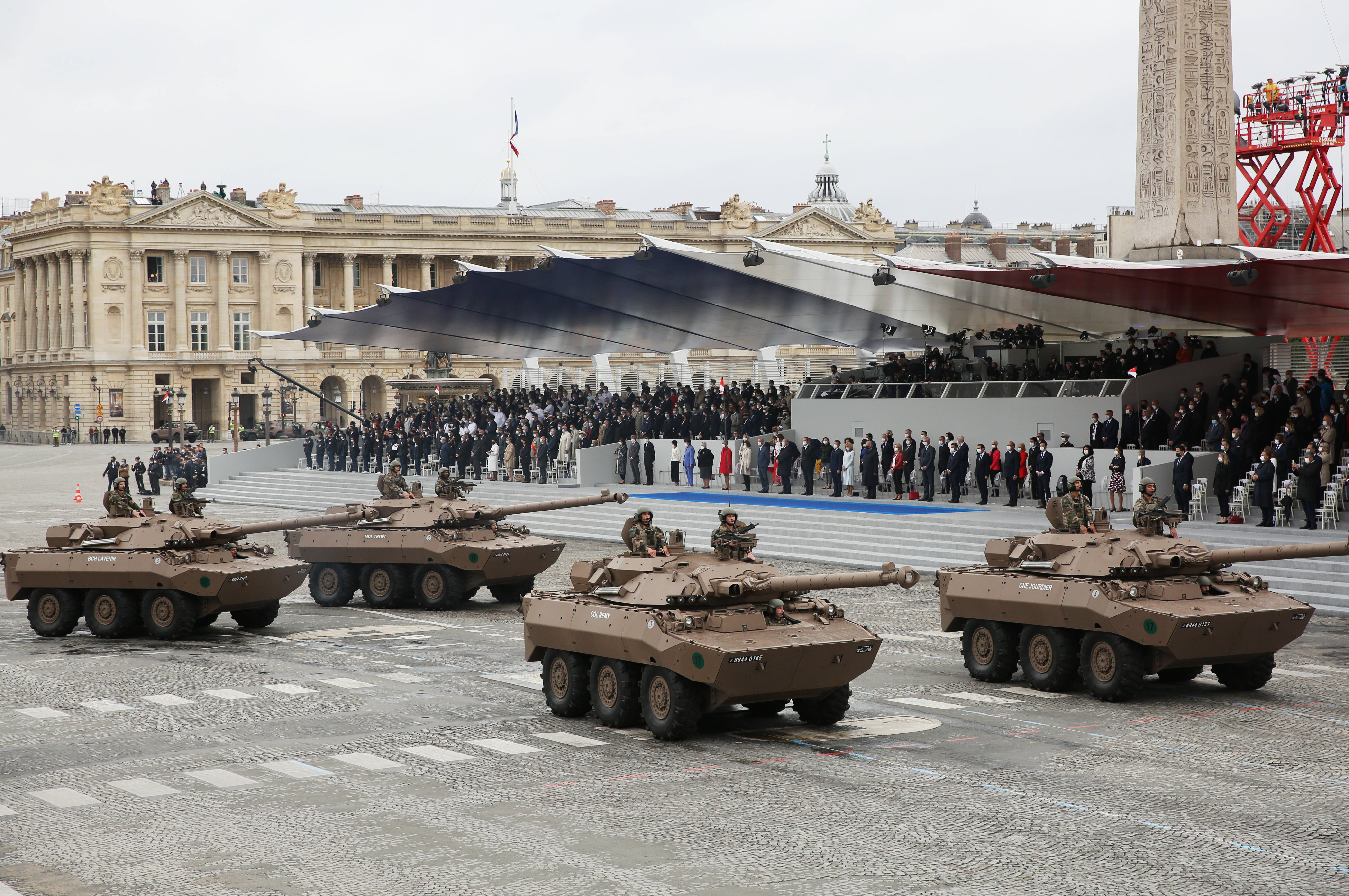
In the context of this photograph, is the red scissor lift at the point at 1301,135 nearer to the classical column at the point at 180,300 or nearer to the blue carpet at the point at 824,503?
the blue carpet at the point at 824,503

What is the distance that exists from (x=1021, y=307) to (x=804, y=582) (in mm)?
20385

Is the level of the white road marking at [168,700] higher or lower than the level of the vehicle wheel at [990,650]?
lower

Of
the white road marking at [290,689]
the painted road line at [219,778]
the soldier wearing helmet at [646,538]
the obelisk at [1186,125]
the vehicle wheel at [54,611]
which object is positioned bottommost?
the painted road line at [219,778]

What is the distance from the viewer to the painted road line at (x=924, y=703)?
47.5 feet

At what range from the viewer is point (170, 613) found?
19703mm

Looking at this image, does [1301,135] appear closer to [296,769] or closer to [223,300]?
[296,769]

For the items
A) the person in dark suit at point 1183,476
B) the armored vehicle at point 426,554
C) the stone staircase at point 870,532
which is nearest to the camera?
the stone staircase at point 870,532

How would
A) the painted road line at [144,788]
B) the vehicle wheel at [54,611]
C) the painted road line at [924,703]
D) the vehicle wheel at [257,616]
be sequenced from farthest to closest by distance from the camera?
the vehicle wheel at [257,616] < the vehicle wheel at [54,611] < the painted road line at [924,703] < the painted road line at [144,788]

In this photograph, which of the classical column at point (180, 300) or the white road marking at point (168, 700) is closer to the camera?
the white road marking at point (168, 700)

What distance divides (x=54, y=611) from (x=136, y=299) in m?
83.5

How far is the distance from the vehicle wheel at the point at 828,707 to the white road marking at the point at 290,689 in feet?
17.2

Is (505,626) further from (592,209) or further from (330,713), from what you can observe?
(592,209)

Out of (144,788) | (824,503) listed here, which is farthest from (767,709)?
(824,503)

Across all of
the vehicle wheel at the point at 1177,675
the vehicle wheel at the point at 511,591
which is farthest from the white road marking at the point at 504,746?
the vehicle wheel at the point at 511,591
